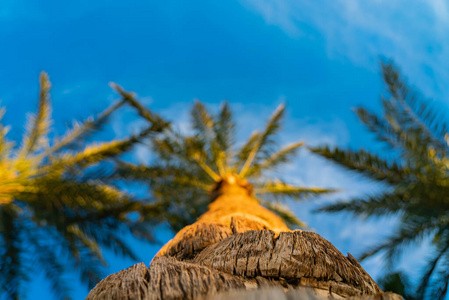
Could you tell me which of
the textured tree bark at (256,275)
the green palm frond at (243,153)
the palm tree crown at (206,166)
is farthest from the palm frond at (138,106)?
the textured tree bark at (256,275)

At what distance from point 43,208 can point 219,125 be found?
4370mm

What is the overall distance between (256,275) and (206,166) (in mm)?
7283

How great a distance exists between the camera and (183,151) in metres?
8.76

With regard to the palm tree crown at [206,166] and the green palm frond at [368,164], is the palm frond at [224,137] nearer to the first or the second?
the palm tree crown at [206,166]

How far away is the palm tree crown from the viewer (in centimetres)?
805

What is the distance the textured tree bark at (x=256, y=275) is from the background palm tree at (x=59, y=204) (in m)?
4.45

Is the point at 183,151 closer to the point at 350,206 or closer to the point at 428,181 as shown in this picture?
the point at 350,206

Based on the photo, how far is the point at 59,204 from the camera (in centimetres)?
651

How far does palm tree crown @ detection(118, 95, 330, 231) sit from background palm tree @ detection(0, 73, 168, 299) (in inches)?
29.9

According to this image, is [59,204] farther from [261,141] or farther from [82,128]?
[261,141]

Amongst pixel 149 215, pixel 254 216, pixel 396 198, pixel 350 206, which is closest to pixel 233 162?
pixel 149 215

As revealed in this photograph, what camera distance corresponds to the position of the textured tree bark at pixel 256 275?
139 centimetres

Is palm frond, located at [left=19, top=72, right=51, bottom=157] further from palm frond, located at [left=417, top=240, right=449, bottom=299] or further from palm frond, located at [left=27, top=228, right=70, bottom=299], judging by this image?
palm frond, located at [left=417, top=240, right=449, bottom=299]

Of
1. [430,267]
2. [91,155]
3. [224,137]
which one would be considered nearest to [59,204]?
[91,155]
